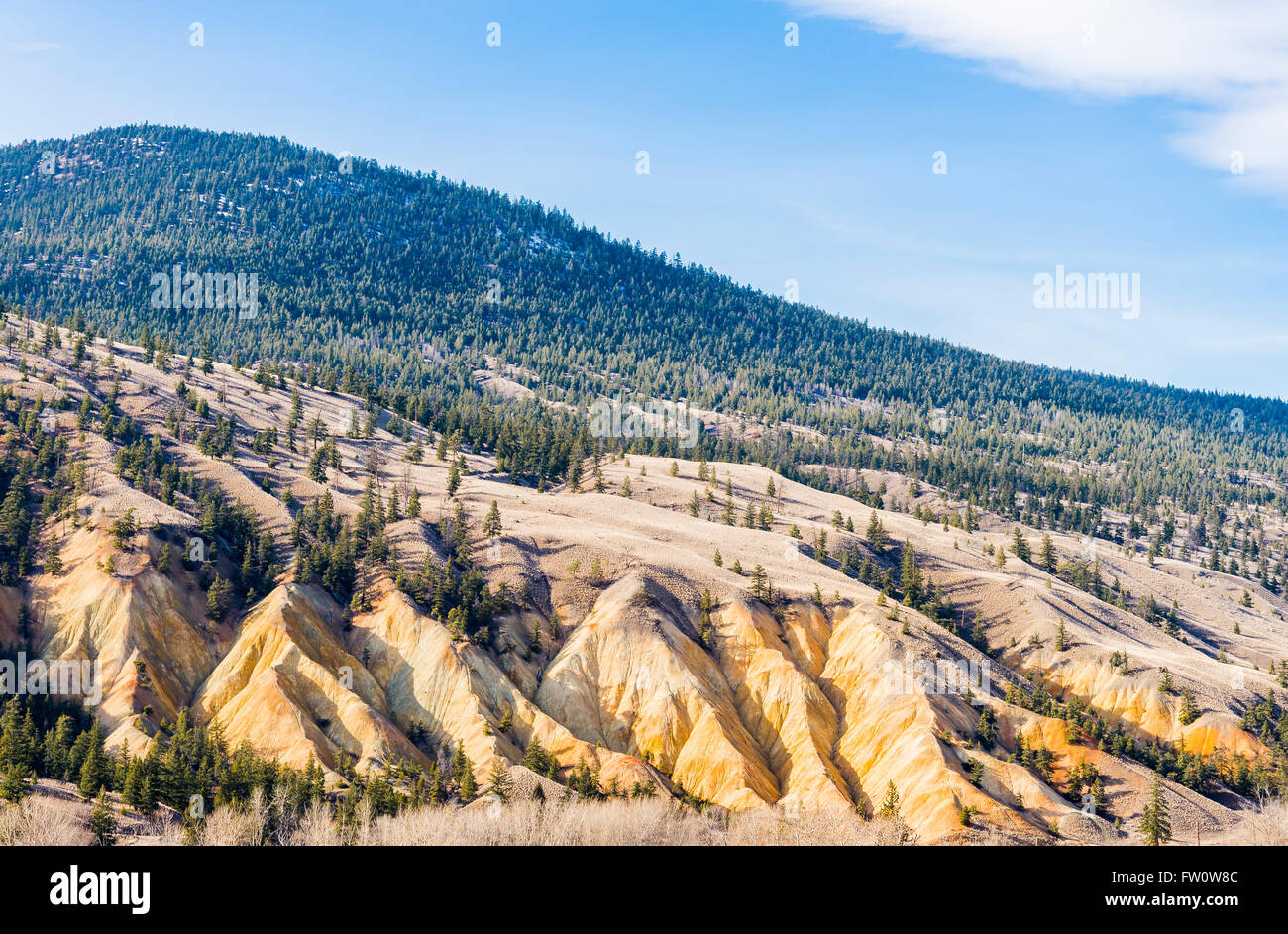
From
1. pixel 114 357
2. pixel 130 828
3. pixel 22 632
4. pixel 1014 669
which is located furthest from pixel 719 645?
pixel 114 357

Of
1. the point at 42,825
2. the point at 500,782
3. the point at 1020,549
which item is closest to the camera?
the point at 42,825

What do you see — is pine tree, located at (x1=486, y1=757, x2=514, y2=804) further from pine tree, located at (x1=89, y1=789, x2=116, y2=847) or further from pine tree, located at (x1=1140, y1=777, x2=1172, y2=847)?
pine tree, located at (x1=1140, y1=777, x2=1172, y2=847)

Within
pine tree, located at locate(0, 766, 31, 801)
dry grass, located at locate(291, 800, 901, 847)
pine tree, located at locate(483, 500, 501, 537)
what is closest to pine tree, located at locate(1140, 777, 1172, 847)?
dry grass, located at locate(291, 800, 901, 847)

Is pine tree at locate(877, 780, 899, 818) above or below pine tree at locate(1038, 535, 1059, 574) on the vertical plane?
below

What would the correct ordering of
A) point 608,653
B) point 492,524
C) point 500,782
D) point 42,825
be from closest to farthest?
point 42,825
point 500,782
point 608,653
point 492,524

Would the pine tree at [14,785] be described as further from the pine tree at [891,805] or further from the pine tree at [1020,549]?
the pine tree at [1020,549]

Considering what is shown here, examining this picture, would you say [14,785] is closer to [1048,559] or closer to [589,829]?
[589,829]

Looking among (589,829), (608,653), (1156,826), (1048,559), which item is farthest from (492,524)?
(1048,559)

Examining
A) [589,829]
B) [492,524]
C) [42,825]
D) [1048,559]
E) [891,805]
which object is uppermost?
[492,524]

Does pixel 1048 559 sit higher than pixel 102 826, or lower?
higher

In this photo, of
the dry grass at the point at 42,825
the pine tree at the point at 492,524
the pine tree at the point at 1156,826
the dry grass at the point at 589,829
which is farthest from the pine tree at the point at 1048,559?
the dry grass at the point at 42,825
